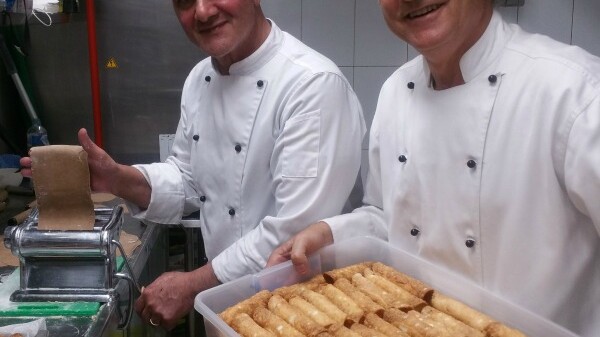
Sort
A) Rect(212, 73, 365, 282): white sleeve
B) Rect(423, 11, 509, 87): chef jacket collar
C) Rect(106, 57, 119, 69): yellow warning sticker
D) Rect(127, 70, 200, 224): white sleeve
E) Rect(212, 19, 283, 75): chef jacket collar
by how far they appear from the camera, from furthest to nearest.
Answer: Rect(106, 57, 119, 69): yellow warning sticker < Rect(127, 70, 200, 224): white sleeve < Rect(212, 19, 283, 75): chef jacket collar < Rect(212, 73, 365, 282): white sleeve < Rect(423, 11, 509, 87): chef jacket collar

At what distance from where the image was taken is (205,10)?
55.7 inches

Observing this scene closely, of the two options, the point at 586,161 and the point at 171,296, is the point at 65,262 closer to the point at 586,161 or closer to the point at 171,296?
the point at 171,296

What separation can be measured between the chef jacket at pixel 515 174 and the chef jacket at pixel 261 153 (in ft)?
0.79

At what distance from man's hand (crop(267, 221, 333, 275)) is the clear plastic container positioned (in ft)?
0.08

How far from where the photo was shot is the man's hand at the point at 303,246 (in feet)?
3.65

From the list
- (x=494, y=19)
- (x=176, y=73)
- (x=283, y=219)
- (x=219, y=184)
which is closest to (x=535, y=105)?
(x=494, y=19)

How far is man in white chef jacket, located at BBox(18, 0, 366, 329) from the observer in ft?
4.52

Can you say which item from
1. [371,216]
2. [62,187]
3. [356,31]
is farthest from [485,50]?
[356,31]

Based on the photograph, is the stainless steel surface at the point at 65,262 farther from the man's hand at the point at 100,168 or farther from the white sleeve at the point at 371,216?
the white sleeve at the point at 371,216

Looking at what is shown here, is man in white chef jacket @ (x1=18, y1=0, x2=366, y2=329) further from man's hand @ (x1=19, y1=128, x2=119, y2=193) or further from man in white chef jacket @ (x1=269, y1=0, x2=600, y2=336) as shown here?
man in white chef jacket @ (x1=269, y1=0, x2=600, y2=336)

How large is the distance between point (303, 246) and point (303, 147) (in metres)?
0.30

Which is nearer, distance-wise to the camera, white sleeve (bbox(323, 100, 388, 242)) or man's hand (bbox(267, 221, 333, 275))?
man's hand (bbox(267, 221, 333, 275))

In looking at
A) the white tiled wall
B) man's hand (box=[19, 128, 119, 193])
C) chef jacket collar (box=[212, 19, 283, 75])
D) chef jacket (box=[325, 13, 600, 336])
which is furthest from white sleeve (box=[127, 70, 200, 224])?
the white tiled wall

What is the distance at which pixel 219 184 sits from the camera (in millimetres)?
1581
